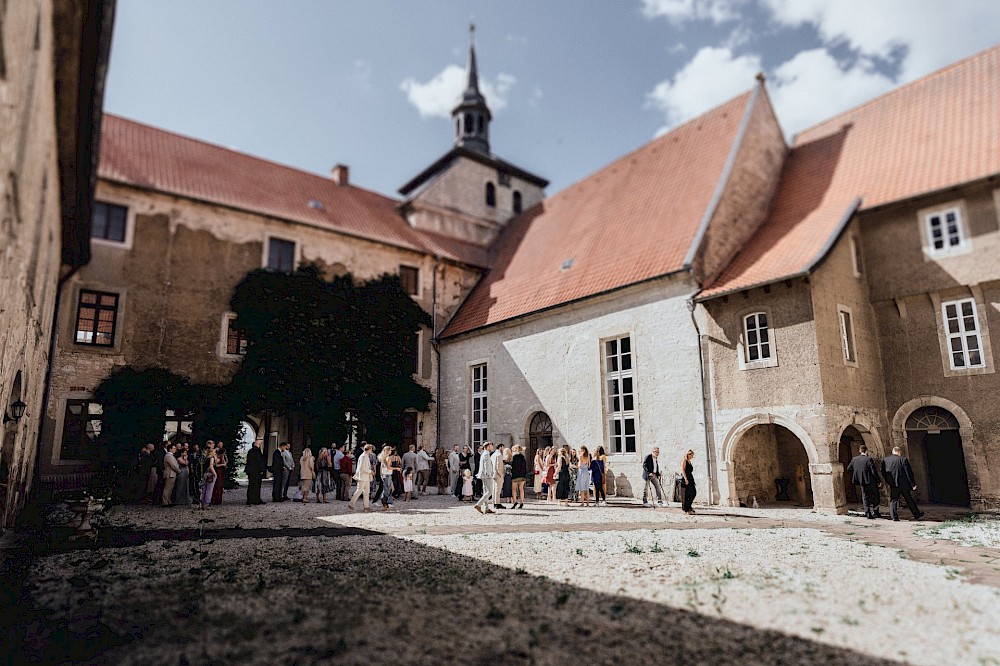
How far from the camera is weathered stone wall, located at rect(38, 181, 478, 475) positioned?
16641 millimetres

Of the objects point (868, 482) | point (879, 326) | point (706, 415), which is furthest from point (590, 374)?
point (879, 326)

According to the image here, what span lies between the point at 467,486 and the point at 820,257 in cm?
1058

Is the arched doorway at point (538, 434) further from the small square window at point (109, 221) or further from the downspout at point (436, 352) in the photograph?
the small square window at point (109, 221)

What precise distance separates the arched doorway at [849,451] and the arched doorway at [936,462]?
1.16 m

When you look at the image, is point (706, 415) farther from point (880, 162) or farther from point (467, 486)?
point (880, 162)

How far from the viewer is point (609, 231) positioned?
2034 centimetres

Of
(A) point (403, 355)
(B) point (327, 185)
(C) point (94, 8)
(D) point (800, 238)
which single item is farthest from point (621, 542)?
(B) point (327, 185)

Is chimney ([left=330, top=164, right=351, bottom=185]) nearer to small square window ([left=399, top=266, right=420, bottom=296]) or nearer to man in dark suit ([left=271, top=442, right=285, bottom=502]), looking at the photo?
small square window ([left=399, top=266, right=420, bottom=296])

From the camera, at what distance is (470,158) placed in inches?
1122

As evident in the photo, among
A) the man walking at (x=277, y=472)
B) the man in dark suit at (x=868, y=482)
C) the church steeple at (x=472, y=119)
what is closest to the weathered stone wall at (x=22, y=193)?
the man walking at (x=277, y=472)

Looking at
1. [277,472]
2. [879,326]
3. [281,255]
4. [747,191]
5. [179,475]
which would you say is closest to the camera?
[179,475]

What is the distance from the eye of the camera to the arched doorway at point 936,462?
1521 cm

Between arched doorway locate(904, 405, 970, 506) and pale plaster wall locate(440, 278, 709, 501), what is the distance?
222 inches

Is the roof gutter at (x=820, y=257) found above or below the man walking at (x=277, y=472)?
above
